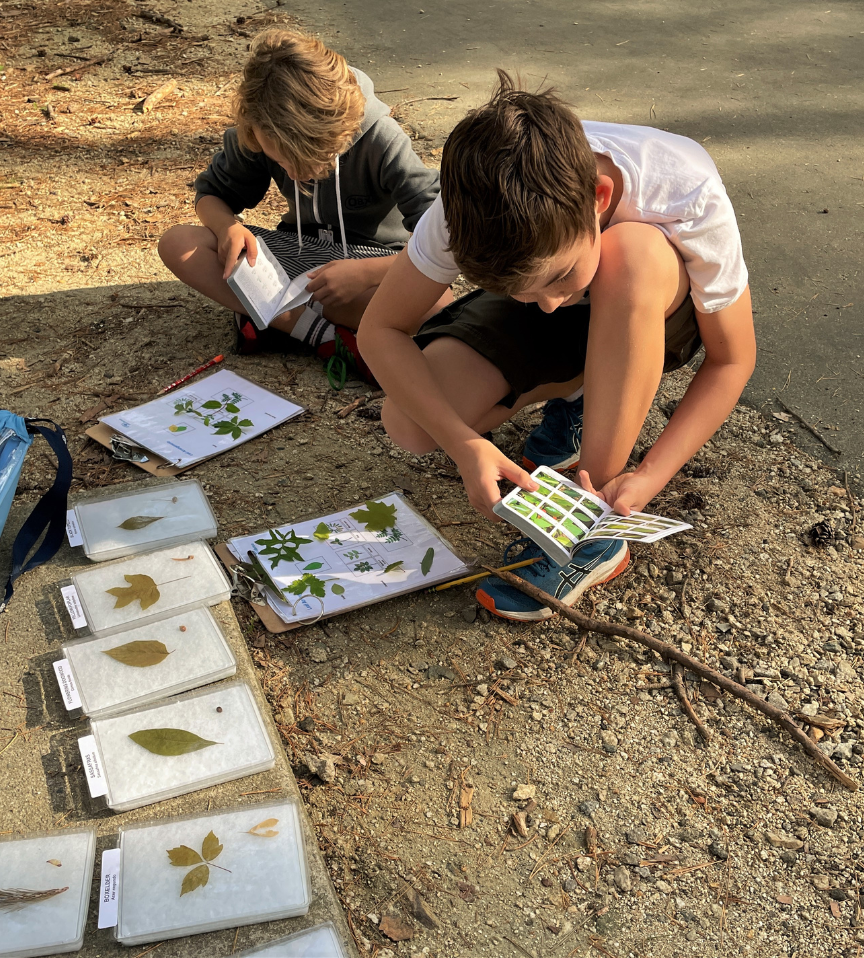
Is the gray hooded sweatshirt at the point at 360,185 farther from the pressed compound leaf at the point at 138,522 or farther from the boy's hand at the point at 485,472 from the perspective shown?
the pressed compound leaf at the point at 138,522

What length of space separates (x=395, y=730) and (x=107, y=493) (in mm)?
974

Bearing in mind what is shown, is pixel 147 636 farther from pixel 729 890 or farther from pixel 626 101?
pixel 626 101

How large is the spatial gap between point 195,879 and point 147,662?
0.46 metres

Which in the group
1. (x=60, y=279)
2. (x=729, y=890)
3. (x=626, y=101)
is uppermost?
(x=626, y=101)

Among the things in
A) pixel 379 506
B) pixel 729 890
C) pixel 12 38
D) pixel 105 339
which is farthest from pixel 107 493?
pixel 12 38

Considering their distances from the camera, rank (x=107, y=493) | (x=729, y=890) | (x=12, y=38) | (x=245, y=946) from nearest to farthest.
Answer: (x=245, y=946) < (x=729, y=890) < (x=107, y=493) < (x=12, y=38)

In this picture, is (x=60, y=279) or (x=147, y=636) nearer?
(x=147, y=636)

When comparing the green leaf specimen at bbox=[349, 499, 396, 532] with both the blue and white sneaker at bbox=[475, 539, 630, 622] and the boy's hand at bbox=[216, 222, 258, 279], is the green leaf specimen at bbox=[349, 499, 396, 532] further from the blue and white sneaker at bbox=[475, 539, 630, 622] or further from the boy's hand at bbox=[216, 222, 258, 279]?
the boy's hand at bbox=[216, 222, 258, 279]

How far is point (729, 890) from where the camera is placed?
141 cm

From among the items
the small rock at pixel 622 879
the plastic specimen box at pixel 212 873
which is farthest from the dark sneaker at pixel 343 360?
the small rock at pixel 622 879

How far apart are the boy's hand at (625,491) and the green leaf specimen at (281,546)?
67cm

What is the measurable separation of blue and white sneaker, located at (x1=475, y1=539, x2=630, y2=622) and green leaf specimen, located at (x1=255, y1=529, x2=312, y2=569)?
43 cm

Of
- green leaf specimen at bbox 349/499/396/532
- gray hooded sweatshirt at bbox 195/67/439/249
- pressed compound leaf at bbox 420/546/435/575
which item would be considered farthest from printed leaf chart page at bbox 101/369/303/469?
pressed compound leaf at bbox 420/546/435/575

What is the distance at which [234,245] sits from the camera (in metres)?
2.48
